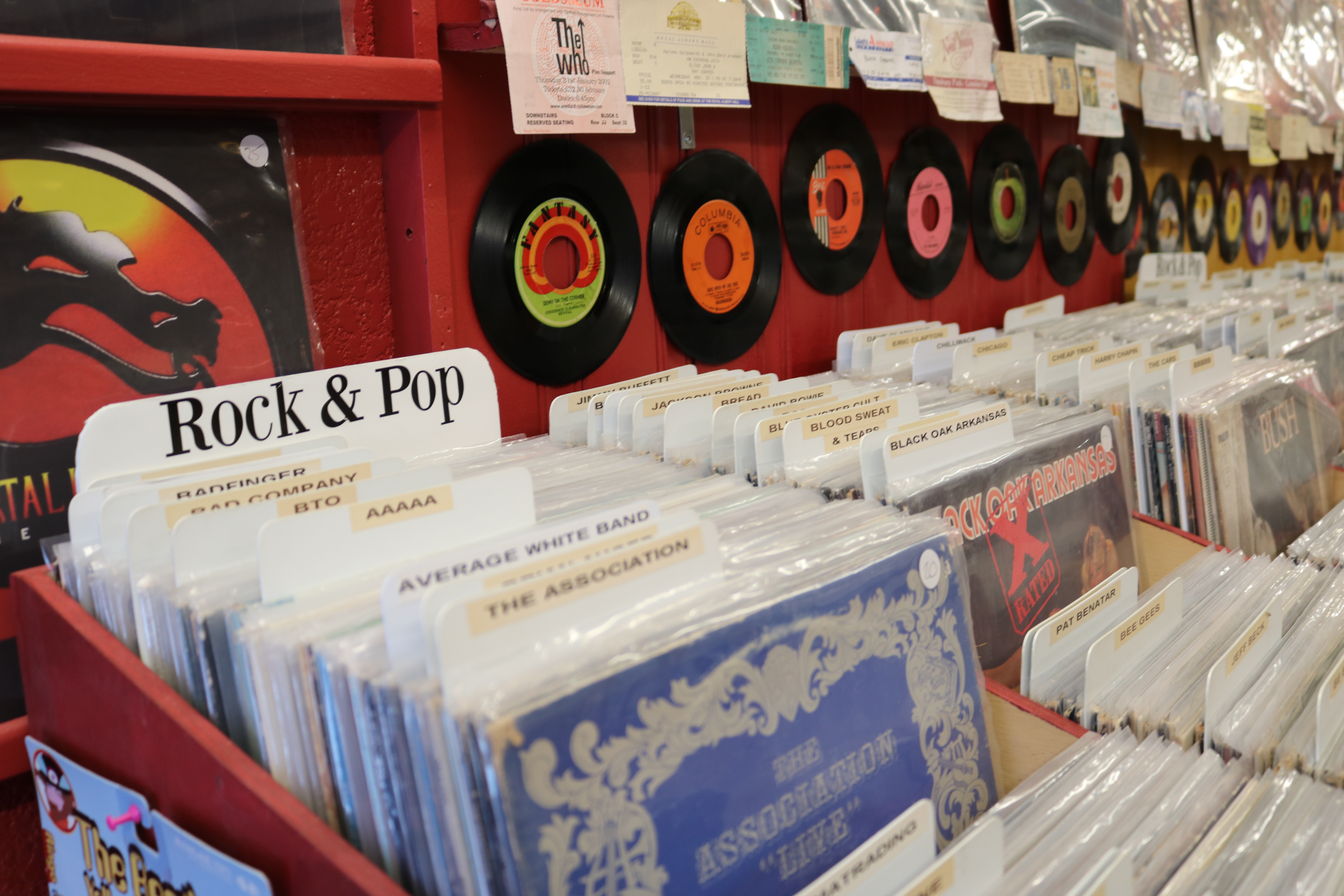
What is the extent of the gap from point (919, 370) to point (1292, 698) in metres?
0.88

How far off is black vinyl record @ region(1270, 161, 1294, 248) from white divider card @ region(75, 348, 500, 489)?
4.19m

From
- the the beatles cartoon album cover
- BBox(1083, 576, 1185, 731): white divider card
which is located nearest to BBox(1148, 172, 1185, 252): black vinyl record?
the the beatles cartoon album cover

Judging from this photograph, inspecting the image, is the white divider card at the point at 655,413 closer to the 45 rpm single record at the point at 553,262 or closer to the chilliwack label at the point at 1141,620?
the 45 rpm single record at the point at 553,262

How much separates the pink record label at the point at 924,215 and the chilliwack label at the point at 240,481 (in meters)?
1.67

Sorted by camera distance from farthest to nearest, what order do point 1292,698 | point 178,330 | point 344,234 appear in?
point 344,234, point 178,330, point 1292,698

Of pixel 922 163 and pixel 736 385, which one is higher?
pixel 922 163

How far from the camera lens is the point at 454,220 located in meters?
1.37

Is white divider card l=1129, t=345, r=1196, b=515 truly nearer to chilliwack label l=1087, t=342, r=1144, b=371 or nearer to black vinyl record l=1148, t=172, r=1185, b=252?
chilliwack label l=1087, t=342, r=1144, b=371

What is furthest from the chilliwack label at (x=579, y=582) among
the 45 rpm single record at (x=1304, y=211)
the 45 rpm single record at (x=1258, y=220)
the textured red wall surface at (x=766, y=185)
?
the 45 rpm single record at (x=1304, y=211)

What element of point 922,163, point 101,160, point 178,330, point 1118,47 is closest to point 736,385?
point 178,330

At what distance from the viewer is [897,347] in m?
1.88

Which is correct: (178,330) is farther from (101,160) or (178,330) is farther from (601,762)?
(601,762)

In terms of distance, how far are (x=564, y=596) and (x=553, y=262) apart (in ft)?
Result: 3.06

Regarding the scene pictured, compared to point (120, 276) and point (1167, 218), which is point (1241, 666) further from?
point (1167, 218)
